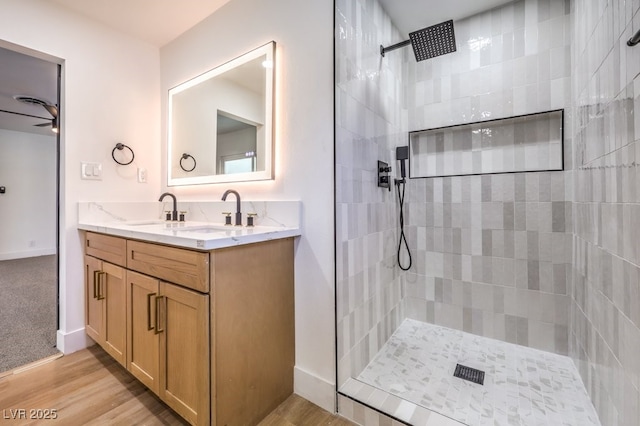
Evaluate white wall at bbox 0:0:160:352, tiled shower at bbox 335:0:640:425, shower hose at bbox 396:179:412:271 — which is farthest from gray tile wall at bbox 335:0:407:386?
white wall at bbox 0:0:160:352

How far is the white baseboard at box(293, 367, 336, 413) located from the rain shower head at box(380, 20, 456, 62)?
6.73 feet

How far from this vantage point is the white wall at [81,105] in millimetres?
1825

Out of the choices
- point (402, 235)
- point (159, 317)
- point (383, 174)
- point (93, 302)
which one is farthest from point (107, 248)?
point (402, 235)

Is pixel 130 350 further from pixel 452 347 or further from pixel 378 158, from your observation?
pixel 452 347

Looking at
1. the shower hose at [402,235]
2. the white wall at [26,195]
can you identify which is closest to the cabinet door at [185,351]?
the shower hose at [402,235]

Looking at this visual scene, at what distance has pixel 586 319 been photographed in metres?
Answer: 1.43

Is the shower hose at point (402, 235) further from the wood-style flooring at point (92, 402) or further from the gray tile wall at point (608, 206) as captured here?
the wood-style flooring at point (92, 402)

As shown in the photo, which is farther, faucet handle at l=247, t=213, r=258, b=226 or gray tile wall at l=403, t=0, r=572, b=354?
gray tile wall at l=403, t=0, r=572, b=354

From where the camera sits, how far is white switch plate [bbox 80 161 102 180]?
2008 millimetres

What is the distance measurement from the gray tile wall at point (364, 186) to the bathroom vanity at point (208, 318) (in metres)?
0.30

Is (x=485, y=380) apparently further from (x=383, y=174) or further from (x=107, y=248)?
(x=107, y=248)

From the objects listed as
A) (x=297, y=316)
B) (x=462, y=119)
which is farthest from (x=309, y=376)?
(x=462, y=119)

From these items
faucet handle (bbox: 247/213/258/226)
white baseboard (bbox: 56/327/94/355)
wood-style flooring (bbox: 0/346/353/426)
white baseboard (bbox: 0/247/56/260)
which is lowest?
wood-style flooring (bbox: 0/346/353/426)

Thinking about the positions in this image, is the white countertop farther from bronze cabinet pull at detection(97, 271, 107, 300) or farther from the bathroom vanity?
bronze cabinet pull at detection(97, 271, 107, 300)
